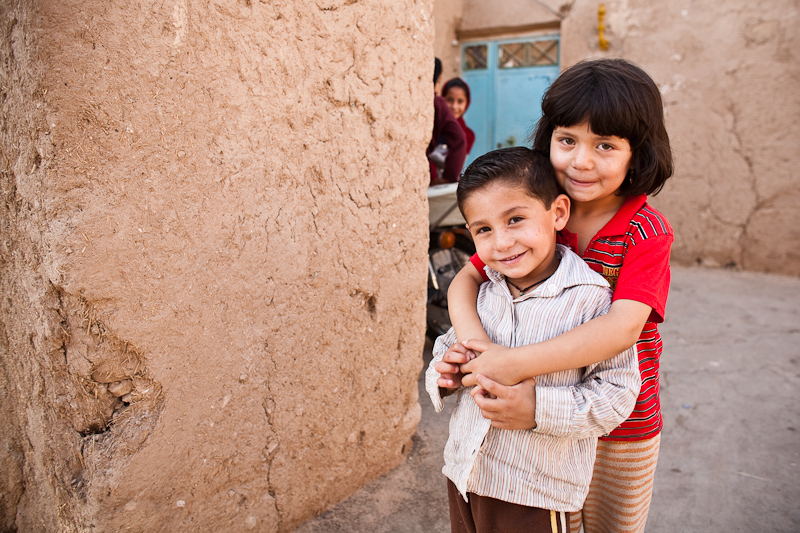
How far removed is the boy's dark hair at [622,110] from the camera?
3.11ft

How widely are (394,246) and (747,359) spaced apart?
247 centimetres

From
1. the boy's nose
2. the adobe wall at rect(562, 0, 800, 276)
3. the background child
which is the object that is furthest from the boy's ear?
the adobe wall at rect(562, 0, 800, 276)

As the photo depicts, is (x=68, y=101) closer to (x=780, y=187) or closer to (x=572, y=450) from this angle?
(x=572, y=450)

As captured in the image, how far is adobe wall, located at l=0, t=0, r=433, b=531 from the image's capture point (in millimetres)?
1175

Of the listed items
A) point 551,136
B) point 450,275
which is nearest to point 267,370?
point 551,136

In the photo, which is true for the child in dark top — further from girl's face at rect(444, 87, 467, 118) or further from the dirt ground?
the dirt ground

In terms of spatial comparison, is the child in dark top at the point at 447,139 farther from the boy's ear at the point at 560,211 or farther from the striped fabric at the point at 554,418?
the striped fabric at the point at 554,418

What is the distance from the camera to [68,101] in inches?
44.3

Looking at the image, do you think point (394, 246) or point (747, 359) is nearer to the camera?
point (394, 246)

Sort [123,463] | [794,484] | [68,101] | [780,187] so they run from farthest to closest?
[780,187]
[794,484]
[123,463]
[68,101]

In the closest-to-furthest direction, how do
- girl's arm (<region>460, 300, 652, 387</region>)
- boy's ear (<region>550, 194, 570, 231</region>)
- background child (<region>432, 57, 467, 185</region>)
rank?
girl's arm (<region>460, 300, 652, 387</region>) < boy's ear (<region>550, 194, 570, 231</region>) < background child (<region>432, 57, 467, 185</region>)

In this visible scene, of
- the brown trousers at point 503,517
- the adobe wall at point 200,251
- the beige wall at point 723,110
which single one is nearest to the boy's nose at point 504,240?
the brown trousers at point 503,517

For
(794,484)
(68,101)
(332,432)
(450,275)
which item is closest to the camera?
(68,101)

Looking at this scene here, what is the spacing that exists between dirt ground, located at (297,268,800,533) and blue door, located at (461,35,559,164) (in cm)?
293
